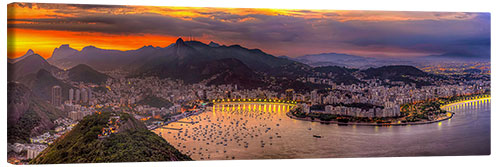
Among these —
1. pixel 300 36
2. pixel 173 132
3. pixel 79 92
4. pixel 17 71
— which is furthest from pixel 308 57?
pixel 17 71

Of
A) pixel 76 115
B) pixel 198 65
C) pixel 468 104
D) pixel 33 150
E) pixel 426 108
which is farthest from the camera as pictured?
pixel 426 108

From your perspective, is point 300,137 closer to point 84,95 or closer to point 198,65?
point 198,65

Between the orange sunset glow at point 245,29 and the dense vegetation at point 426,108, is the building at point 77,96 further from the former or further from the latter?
the dense vegetation at point 426,108

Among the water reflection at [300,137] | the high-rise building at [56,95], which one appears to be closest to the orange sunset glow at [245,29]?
the high-rise building at [56,95]

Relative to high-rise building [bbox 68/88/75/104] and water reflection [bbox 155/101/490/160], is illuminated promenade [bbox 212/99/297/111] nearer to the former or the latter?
water reflection [bbox 155/101/490/160]

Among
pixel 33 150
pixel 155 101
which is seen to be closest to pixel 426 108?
pixel 155 101

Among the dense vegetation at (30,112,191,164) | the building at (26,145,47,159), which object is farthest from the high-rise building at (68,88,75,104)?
the building at (26,145,47,159)
